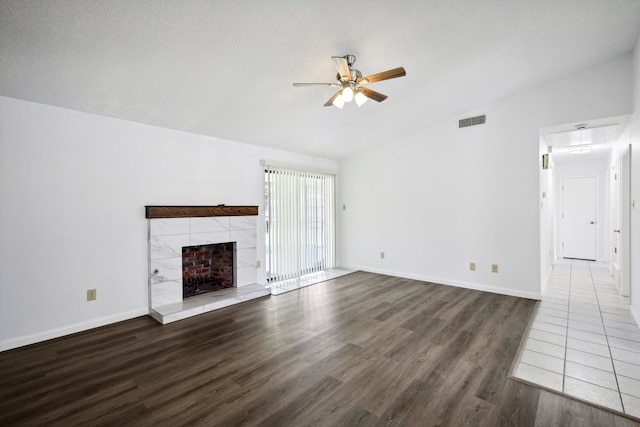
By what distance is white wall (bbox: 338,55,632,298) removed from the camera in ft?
12.9

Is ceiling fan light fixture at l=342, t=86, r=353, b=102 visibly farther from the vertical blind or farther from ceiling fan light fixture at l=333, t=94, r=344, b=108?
the vertical blind

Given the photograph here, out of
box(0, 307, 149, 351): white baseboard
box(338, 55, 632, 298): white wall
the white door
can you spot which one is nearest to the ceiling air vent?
box(338, 55, 632, 298): white wall

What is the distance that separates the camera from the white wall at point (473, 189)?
393cm

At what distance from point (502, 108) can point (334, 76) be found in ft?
9.35

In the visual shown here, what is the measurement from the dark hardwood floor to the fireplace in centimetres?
84

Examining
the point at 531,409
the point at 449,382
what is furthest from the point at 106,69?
the point at 531,409

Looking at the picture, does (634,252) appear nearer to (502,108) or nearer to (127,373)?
(502,108)

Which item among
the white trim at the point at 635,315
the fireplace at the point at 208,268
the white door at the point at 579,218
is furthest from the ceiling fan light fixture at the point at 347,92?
the white door at the point at 579,218

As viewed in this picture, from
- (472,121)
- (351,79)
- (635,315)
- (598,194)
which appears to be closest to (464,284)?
(635,315)

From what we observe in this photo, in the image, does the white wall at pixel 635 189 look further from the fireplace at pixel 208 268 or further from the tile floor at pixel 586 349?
the fireplace at pixel 208 268

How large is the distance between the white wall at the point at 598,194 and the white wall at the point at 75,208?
8.44 m

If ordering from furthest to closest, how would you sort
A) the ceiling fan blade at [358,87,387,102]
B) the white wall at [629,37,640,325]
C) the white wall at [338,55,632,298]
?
the white wall at [338,55,632,298]
the white wall at [629,37,640,325]
the ceiling fan blade at [358,87,387,102]

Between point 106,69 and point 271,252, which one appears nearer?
point 106,69

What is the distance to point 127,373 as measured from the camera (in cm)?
240
